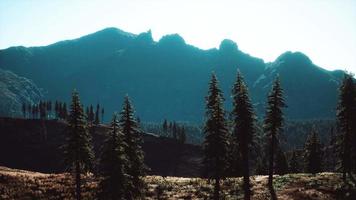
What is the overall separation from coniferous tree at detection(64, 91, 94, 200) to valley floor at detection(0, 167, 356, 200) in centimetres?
760

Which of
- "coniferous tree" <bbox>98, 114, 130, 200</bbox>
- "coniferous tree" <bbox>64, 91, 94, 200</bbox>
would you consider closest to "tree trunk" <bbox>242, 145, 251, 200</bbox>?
"coniferous tree" <bbox>98, 114, 130, 200</bbox>

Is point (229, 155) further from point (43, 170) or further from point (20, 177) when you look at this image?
point (43, 170)

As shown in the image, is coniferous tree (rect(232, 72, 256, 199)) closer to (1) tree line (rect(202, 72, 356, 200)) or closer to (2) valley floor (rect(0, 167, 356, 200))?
(1) tree line (rect(202, 72, 356, 200))

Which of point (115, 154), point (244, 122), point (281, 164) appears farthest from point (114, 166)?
point (281, 164)

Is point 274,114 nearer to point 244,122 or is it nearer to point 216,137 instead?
point 244,122

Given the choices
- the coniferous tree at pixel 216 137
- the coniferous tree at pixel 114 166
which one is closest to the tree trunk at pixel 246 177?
the coniferous tree at pixel 216 137

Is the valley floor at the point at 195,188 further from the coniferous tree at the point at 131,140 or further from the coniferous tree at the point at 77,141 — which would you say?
the coniferous tree at the point at 131,140

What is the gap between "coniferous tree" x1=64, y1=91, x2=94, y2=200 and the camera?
159 feet

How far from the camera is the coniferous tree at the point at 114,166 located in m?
42.3

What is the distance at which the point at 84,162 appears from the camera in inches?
1944

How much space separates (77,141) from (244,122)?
811 inches

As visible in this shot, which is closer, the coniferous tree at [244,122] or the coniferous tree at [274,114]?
the coniferous tree at [244,122]

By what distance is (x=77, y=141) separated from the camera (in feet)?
159

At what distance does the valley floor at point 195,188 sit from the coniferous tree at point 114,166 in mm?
12806
